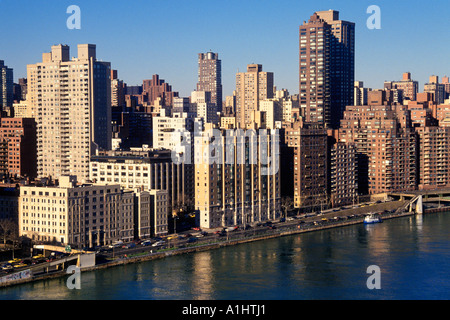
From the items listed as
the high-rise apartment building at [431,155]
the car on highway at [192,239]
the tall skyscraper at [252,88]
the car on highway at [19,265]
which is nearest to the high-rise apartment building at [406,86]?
the tall skyscraper at [252,88]

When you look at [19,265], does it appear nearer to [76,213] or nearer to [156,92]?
[76,213]

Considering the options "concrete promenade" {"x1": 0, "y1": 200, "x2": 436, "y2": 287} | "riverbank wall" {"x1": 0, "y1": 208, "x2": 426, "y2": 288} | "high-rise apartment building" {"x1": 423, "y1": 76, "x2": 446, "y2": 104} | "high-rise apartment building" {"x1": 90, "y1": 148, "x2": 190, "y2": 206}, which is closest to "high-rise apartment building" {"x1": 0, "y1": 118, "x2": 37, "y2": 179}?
"high-rise apartment building" {"x1": 90, "y1": 148, "x2": 190, "y2": 206}

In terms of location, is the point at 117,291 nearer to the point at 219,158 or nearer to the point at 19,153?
the point at 219,158

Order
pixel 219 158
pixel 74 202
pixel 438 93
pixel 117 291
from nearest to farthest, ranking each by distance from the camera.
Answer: pixel 117 291, pixel 74 202, pixel 219 158, pixel 438 93

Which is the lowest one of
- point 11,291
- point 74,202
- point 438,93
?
point 11,291
